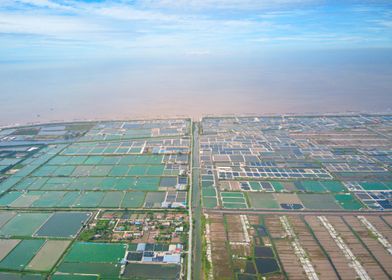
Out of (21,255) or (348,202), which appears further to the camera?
(348,202)

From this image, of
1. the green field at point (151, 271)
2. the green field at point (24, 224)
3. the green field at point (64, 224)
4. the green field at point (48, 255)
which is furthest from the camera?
the green field at point (24, 224)

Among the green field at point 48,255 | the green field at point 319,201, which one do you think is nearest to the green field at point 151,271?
the green field at point 48,255

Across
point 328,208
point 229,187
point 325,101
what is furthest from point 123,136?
point 325,101

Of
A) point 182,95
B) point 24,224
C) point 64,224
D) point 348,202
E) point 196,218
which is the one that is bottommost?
point 64,224

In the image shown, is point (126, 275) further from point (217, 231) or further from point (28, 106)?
point (28, 106)

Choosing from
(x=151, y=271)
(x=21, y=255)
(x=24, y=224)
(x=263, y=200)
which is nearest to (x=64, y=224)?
(x=24, y=224)

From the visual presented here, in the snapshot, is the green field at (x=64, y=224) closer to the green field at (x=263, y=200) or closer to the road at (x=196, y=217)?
the road at (x=196, y=217)

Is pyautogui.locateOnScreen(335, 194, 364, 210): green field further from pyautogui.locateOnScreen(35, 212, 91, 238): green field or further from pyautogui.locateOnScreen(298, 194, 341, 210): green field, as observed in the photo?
pyautogui.locateOnScreen(35, 212, 91, 238): green field

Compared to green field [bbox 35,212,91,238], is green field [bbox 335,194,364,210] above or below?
above

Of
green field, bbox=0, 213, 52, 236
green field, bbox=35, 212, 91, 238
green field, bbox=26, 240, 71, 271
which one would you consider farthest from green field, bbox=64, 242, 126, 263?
green field, bbox=0, 213, 52, 236

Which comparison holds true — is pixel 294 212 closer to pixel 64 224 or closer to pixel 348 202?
pixel 348 202

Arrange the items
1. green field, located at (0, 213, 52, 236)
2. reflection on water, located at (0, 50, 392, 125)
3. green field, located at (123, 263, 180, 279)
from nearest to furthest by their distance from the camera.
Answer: green field, located at (123, 263, 180, 279), green field, located at (0, 213, 52, 236), reflection on water, located at (0, 50, 392, 125)
